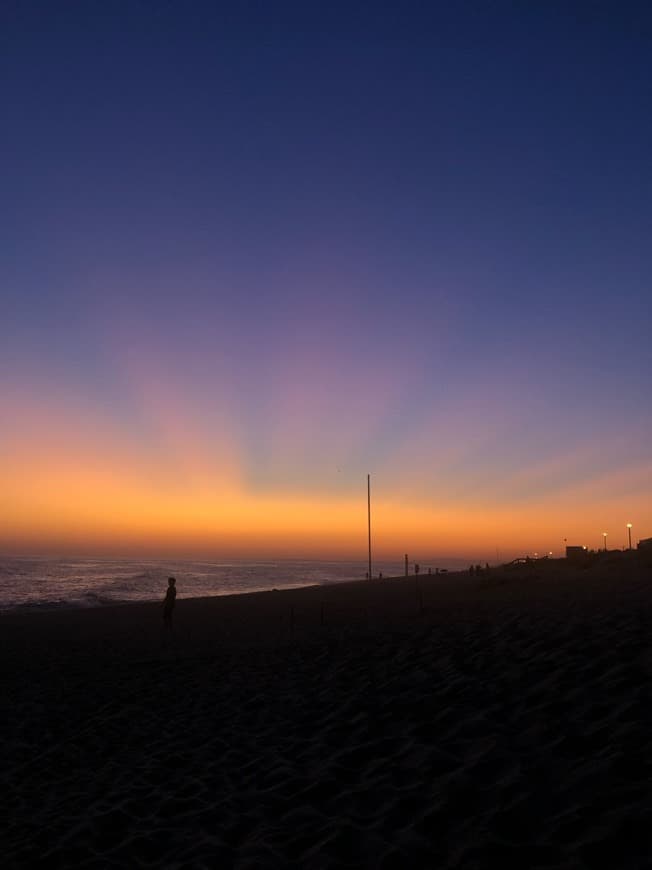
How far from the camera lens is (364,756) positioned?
217 inches

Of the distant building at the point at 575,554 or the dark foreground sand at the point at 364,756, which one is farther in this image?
the distant building at the point at 575,554

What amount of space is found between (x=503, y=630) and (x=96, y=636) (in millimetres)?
15333

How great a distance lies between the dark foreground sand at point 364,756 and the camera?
369 centimetres

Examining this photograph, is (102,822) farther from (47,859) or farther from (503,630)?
(503,630)

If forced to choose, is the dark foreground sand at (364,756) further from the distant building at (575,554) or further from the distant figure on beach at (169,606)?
the distant building at (575,554)

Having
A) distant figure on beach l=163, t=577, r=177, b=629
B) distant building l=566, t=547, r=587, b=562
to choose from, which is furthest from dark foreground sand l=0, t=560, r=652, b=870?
distant building l=566, t=547, r=587, b=562

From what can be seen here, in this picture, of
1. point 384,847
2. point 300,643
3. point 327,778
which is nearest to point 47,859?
point 327,778

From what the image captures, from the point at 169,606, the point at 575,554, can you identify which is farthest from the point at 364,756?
the point at 575,554

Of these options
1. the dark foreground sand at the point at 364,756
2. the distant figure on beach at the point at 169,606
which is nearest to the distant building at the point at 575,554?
the distant figure on beach at the point at 169,606

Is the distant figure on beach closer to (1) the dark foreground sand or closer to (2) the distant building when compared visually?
(1) the dark foreground sand

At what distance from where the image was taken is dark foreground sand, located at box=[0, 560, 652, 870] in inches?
145

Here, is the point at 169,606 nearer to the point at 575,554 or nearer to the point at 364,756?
the point at 364,756

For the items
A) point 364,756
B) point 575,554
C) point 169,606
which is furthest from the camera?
point 575,554

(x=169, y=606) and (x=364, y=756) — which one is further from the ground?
(x=169, y=606)
